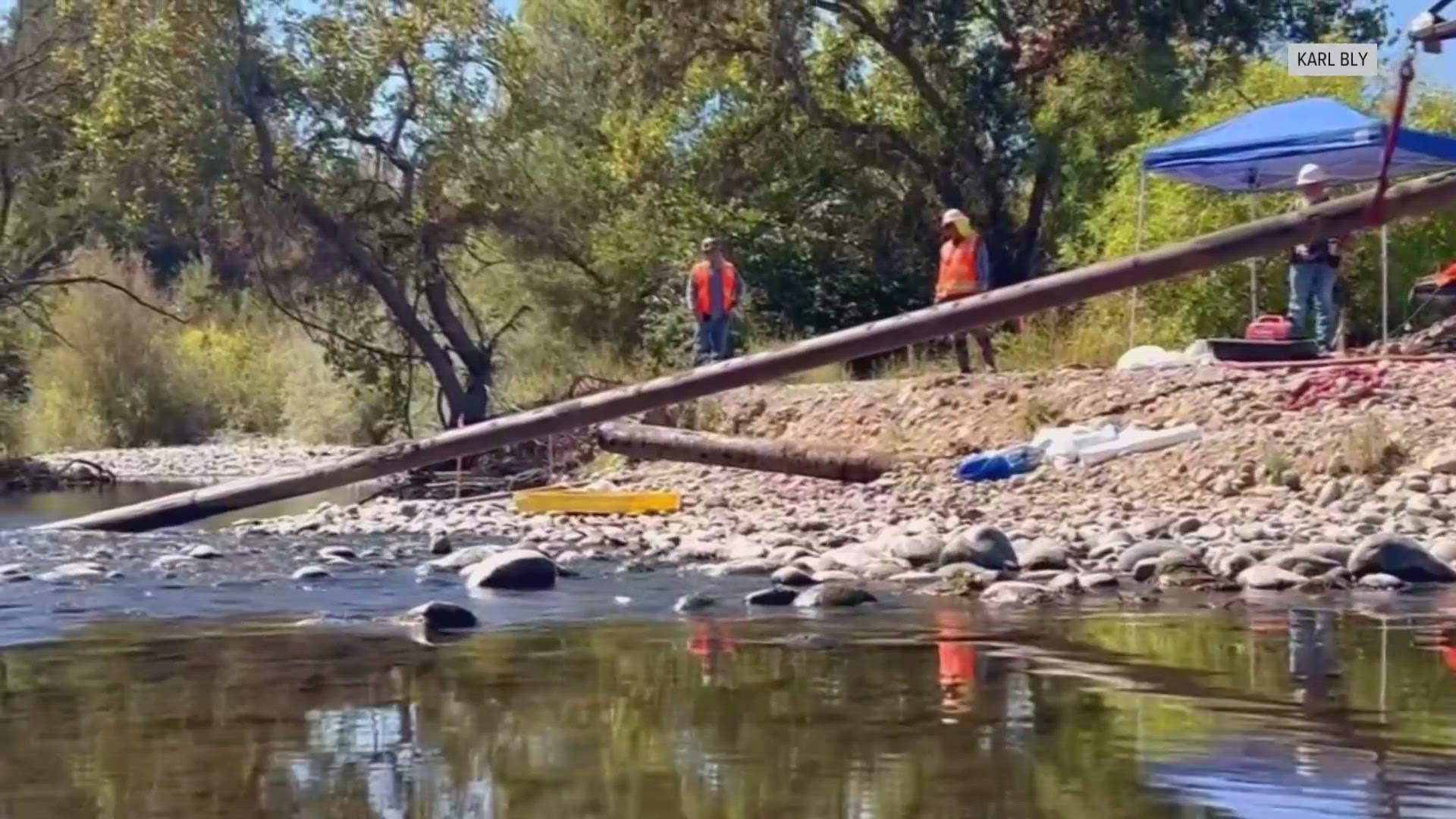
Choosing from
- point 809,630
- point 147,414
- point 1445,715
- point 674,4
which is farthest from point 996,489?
point 147,414

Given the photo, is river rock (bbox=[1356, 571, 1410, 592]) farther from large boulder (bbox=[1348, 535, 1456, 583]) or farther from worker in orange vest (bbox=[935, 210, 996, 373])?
worker in orange vest (bbox=[935, 210, 996, 373])

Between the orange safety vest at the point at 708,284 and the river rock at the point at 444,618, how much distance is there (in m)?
10.6

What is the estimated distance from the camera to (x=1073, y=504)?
1378cm

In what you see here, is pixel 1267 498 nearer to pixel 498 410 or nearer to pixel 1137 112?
pixel 1137 112

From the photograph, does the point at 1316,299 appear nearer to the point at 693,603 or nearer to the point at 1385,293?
the point at 1385,293

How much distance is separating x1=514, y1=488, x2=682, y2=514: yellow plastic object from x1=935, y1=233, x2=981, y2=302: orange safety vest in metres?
2.86

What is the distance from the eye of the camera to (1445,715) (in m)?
6.68

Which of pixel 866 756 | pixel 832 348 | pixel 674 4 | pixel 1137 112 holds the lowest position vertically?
pixel 866 756

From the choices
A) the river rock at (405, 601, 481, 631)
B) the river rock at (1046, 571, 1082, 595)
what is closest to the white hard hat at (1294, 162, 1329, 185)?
the river rock at (1046, 571, 1082, 595)

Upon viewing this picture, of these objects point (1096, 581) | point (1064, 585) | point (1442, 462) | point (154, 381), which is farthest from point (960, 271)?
point (154, 381)

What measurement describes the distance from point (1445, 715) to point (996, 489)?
7814mm

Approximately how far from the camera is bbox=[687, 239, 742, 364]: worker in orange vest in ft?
66.1

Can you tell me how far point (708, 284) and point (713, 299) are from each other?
141mm

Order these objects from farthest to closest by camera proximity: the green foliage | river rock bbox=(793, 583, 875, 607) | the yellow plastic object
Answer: the green foliage < the yellow plastic object < river rock bbox=(793, 583, 875, 607)
